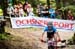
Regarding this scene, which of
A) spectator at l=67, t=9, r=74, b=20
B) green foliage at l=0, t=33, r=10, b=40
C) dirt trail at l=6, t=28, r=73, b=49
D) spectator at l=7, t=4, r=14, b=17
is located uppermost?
spectator at l=7, t=4, r=14, b=17

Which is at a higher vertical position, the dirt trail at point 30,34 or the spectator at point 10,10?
the spectator at point 10,10

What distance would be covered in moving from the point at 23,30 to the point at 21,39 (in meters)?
1.28

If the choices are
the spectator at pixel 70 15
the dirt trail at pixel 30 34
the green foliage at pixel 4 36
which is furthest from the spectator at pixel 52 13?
the green foliage at pixel 4 36

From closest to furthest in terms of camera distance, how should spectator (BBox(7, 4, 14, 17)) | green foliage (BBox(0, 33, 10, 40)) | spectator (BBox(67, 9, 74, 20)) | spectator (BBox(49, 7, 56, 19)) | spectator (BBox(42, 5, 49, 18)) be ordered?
green foliage (BBox(0, 33, 10, 40)) < spectator (BBox(67, 9, 74, 20)) < spectator (BBox(7, 4, 14, 17)) < spectator (BBox(49, 7, 56, 19)) < spectator (BBox(42, 5, 49, 18))

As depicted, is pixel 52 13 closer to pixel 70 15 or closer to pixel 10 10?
pixel 70 15

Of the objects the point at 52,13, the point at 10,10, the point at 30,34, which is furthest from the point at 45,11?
the point at 10,10

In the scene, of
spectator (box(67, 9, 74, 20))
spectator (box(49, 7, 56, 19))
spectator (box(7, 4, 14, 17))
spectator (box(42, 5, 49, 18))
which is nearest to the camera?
spectator (box(67, 9, 74, 20))

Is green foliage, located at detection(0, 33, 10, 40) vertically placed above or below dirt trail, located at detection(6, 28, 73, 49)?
above

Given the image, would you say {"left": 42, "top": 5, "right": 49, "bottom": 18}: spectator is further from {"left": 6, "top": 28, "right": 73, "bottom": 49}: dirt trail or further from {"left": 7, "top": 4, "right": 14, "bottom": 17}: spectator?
{"left": 7, "top": 4, "right": 14, "bottom": 17}: spectator

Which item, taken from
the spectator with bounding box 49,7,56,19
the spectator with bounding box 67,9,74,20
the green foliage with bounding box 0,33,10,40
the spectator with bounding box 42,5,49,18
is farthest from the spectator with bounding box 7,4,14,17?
the spectator with bounding box 67,9,74,20

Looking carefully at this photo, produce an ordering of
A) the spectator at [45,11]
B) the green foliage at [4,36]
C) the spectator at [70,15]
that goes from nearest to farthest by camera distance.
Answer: the green foliage at [4,36] → the spectator at [70,15] → the spectator at [45,11]

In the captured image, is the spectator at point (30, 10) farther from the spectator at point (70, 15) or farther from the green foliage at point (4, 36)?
the green foliage at point (4, 36)

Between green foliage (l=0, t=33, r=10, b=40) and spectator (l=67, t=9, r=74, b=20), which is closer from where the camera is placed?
green foliage (l=0, t=33, r=10, b=40)

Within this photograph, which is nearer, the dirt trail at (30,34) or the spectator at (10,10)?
the dirt trail at (30,34)
